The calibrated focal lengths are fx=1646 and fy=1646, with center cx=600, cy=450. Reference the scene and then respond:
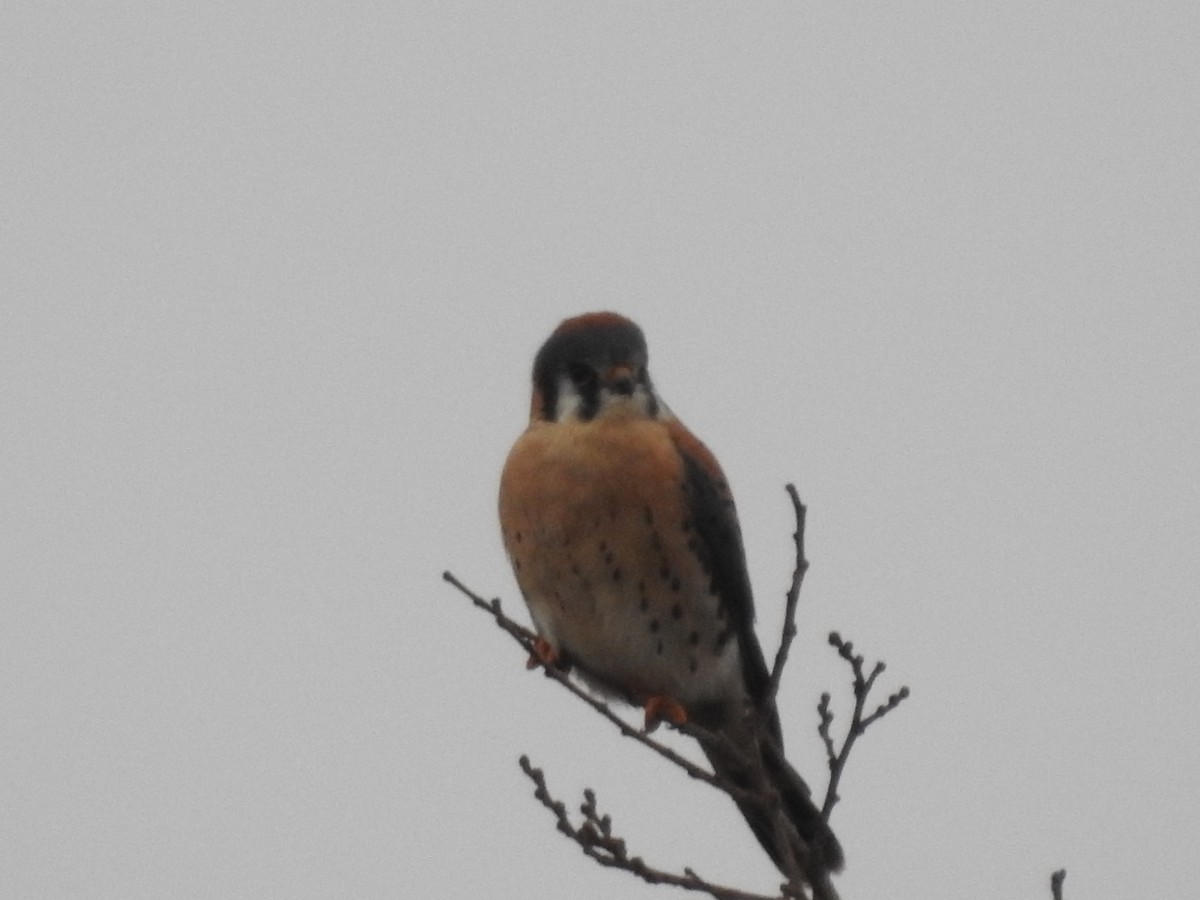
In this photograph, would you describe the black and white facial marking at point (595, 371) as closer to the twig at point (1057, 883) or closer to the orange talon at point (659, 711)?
the orange talon at point (659, 711)

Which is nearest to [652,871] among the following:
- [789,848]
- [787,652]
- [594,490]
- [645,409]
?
[789,848]

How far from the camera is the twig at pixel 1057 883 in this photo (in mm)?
3068

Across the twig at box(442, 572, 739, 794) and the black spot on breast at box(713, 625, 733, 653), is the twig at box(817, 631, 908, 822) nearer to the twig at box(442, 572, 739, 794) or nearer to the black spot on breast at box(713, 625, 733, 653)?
the twig at box(442, 572, 739, 794)

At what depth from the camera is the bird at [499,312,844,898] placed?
17.4 ft

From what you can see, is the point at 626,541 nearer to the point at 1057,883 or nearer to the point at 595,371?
the point at 595,371

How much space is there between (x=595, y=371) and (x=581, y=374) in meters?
0.06

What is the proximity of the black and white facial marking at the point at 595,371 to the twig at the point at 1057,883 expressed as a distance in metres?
2.59

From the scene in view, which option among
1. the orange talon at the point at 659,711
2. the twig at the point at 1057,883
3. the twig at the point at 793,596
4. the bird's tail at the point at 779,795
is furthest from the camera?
the orange talon at the point at 659,711

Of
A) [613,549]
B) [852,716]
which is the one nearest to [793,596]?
[852,716]

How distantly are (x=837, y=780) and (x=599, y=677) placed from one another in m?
1.84

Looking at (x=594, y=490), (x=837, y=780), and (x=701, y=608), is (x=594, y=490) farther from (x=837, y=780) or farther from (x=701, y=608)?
(x=837, y=780)

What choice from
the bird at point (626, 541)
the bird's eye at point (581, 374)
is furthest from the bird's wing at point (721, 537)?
the bird's eye at point (581, 374)

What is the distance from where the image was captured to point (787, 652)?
13.0 ft

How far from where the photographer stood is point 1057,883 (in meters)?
3.10
